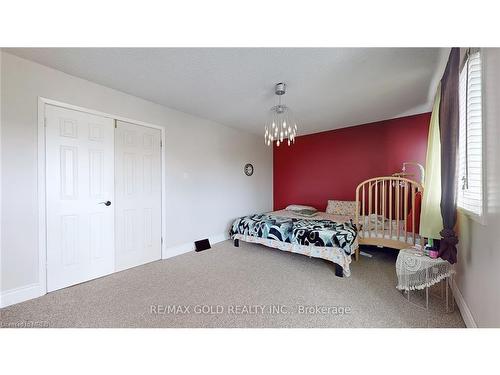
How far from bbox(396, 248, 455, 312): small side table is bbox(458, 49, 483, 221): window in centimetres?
51

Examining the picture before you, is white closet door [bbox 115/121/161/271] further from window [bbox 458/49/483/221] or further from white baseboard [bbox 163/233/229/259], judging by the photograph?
window [bbox 458/49/483/221]

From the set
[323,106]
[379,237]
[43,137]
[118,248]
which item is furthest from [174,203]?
[379,237]

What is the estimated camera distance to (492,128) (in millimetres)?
1126

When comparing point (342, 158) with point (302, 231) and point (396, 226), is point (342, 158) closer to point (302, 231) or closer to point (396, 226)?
point (396, 226)

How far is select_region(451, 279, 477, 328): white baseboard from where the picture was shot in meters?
1.39

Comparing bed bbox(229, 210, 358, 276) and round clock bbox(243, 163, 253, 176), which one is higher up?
round clock bbox(243, 163, 253, 176)

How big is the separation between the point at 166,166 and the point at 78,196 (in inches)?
44.0

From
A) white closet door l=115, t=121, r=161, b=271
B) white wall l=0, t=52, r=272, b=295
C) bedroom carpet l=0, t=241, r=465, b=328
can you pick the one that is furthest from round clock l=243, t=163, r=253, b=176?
bedroom carpet l=0, t=241, r=465, b=328

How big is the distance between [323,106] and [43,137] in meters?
3.41

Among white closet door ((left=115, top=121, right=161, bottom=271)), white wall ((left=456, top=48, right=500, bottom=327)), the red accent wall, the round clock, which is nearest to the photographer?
white wall ((left=456, top=48, right=500, bottom=327))

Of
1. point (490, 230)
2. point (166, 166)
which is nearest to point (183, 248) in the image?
point (166, 166)

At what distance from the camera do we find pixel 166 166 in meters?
2.99

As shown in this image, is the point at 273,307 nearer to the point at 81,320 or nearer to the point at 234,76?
the point at 81,320

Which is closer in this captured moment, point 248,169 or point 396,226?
point 396,226
